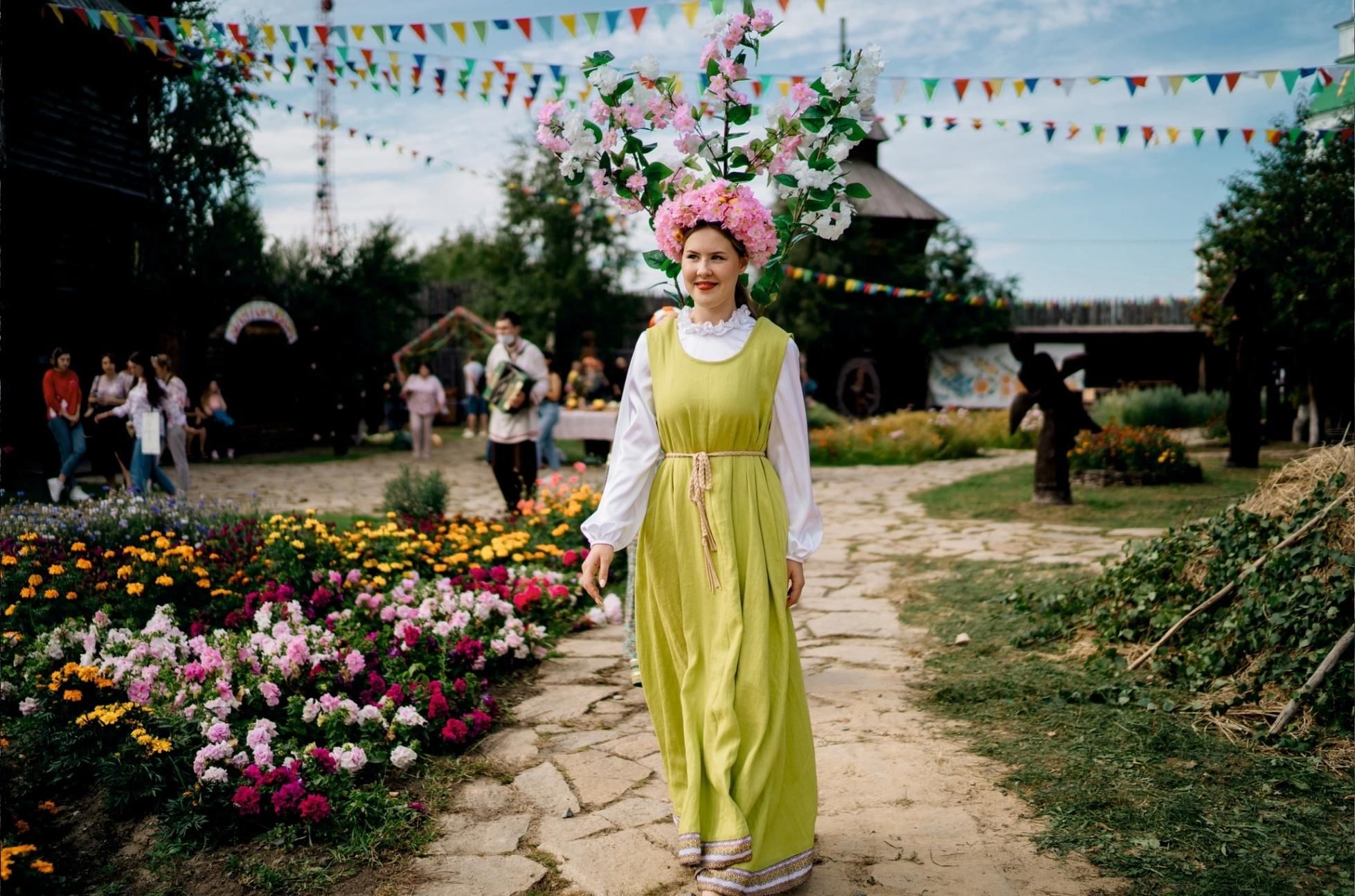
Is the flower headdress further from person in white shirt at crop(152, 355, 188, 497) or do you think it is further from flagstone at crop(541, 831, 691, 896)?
person in white shirt at crop(152, 355, 188, 497)

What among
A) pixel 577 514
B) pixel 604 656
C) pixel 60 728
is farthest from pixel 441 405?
pixel 60 728

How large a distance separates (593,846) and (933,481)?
11.1 meters

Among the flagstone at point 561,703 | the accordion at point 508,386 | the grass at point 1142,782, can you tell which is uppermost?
the accordion at point 508,386

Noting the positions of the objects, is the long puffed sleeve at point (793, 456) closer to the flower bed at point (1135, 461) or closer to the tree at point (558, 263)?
the flower bed at point (1135, 461)

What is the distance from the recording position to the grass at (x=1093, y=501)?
31.6 feet

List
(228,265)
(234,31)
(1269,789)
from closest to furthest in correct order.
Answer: (1269,789) < (234,31) < (228,265)

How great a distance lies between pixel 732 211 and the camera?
123 inches

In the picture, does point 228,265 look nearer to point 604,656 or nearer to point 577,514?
point 577,514

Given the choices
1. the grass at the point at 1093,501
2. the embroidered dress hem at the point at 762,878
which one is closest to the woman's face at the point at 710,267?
the embroidered dress hem at the point at 762,878

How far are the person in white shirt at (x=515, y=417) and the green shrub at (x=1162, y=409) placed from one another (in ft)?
41.1

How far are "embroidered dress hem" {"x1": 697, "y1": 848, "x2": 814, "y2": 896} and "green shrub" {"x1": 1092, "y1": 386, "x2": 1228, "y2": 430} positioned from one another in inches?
657

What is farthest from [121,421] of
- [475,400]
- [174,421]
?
[475,400]

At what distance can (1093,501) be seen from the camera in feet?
35.5

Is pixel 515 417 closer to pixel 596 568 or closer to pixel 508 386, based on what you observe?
pixel 508 386
